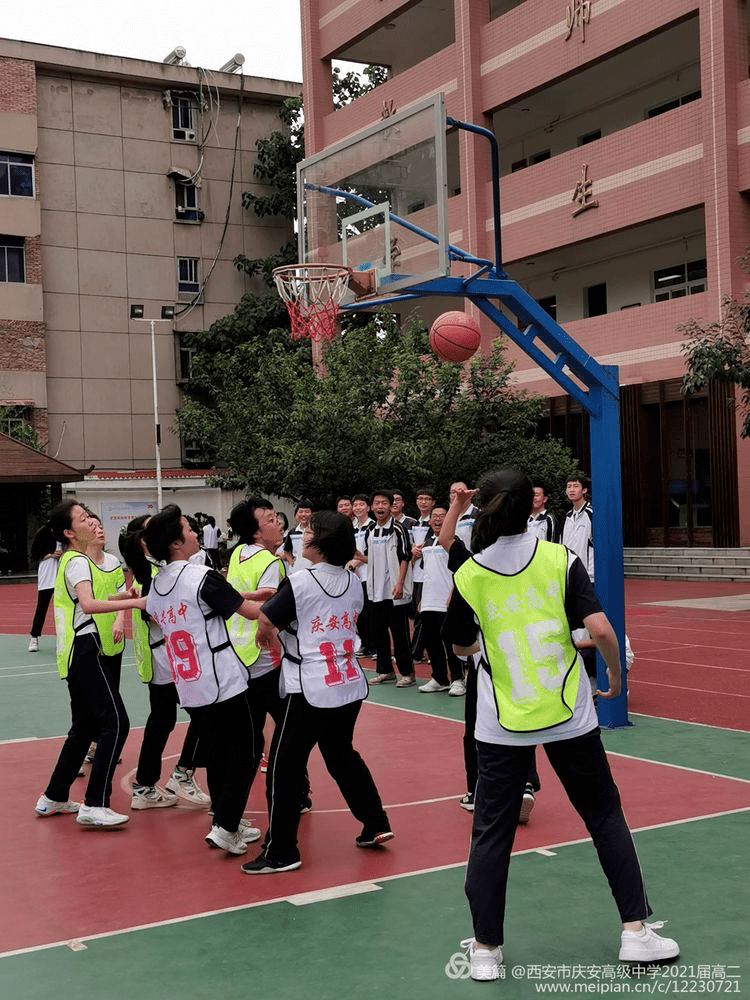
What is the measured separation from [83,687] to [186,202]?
38.3 m

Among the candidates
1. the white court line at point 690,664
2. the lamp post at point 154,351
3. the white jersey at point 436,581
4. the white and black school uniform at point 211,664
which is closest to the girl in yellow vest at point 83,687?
the white and black school uniform at point 211,664

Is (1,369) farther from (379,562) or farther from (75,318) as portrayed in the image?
(379,562)

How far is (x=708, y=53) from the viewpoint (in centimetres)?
2436

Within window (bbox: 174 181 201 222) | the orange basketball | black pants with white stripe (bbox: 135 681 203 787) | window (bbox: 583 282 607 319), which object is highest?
window (bbox: 174 181 201 222)

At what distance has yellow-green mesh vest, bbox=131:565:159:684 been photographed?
25.3ft

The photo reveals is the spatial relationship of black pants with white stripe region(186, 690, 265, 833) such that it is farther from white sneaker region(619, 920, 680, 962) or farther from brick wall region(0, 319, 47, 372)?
brick wall region(0, 319, 47, 372)

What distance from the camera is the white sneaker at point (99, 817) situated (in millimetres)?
6910

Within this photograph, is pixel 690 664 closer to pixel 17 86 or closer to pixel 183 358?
pixel 183 358

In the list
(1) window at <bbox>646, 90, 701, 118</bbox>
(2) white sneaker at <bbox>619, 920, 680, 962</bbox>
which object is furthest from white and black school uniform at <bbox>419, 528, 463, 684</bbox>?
(1) window at <bbox>646, 90, 701, 118</bbox>

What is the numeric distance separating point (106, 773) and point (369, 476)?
17.7 meters

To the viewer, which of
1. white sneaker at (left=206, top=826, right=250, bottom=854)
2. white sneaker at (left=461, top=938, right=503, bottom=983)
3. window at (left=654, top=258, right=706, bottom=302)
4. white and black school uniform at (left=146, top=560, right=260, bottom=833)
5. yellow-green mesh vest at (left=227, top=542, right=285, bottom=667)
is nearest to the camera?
white sneaker at (left=461, top=938, right=503, bottom=983)

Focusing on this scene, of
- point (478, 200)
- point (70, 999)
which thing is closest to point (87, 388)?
point (478, 200)

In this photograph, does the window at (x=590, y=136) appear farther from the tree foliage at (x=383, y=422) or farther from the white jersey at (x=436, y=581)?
the white jersey at (x=436, y=581)

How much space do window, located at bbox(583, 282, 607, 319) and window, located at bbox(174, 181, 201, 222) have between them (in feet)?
59.0
